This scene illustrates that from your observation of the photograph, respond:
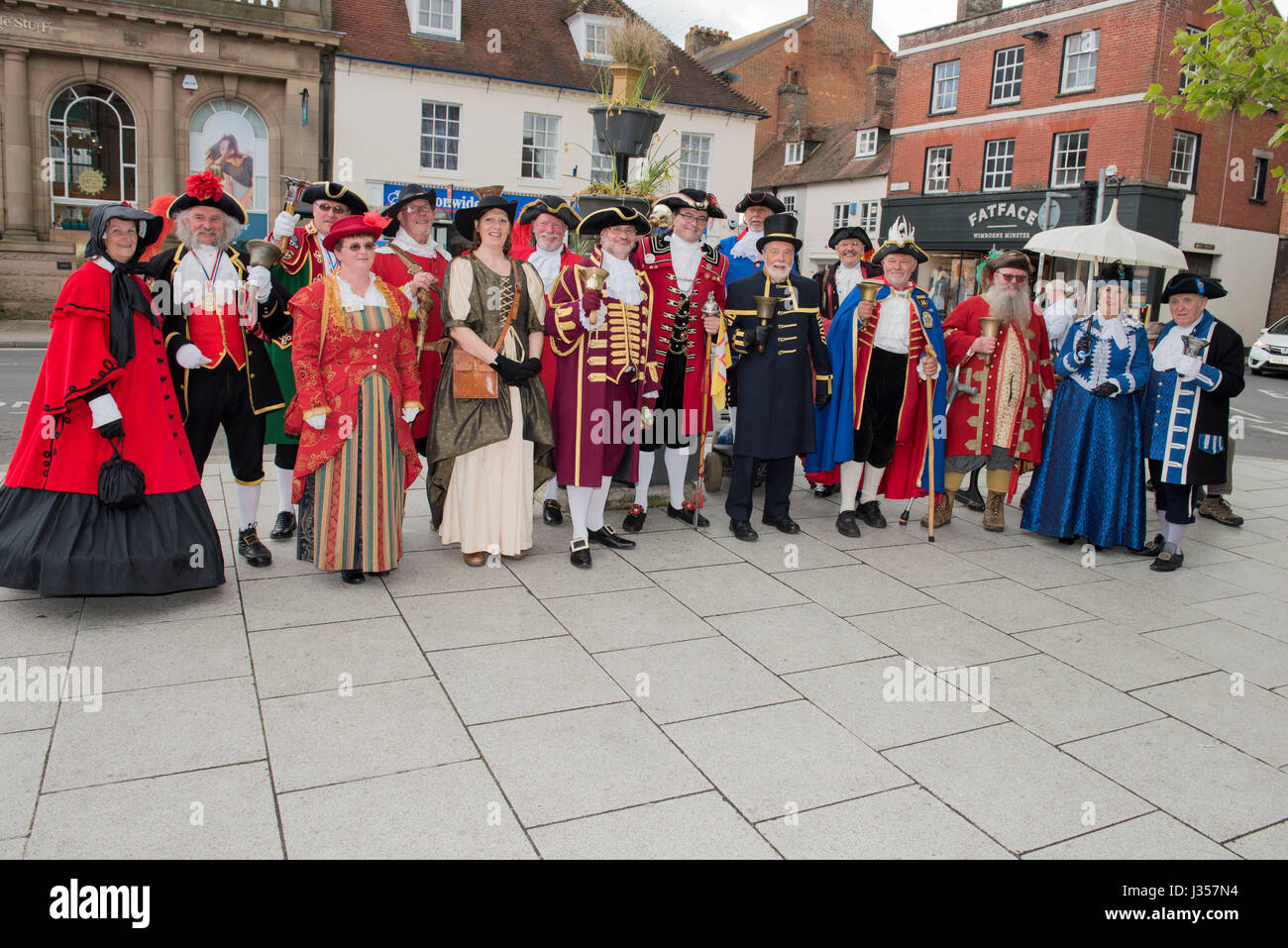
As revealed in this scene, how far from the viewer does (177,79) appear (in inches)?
766

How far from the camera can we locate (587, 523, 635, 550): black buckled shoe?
19.9 feet

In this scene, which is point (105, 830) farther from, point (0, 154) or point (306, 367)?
point (0, 154)

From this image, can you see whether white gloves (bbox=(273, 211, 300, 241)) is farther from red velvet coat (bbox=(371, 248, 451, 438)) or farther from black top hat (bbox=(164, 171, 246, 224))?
red velvet coat (bbox=(371, 248, 451, 438))

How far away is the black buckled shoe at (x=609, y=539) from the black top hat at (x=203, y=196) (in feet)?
9.18

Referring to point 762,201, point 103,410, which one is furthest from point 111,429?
point 762,201

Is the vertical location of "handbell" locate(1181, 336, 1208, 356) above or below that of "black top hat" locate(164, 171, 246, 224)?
below

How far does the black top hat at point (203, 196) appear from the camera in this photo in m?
4.90

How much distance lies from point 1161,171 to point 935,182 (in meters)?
6.57

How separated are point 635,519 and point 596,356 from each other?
1.33m

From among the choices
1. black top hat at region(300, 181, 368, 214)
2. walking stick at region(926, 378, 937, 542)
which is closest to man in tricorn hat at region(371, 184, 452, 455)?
black top hat at region(300, 181, 368, 214)

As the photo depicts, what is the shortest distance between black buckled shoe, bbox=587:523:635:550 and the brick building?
18.3 meters

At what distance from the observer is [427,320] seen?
5.85 meters

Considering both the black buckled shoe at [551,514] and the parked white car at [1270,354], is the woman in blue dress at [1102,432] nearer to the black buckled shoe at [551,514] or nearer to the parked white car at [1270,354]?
the black buckled shoe at [551,514]

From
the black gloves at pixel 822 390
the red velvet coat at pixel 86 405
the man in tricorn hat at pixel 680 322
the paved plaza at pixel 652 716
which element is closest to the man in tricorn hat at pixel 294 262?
the paved plaza at pixel 652 716
